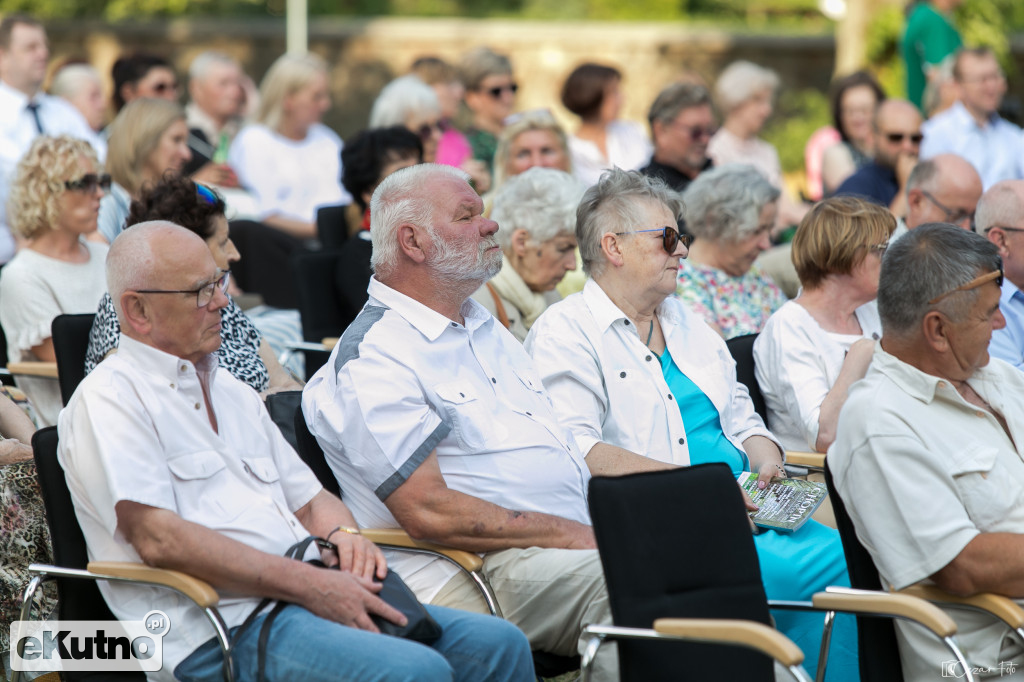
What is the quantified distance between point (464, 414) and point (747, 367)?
1.50 m

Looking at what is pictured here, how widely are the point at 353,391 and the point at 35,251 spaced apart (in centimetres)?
236

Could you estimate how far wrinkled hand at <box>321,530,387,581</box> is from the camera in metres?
3.01

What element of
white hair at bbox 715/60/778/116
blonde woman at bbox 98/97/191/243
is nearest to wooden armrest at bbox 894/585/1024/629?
blonde woman at bbox 98/97/191/243

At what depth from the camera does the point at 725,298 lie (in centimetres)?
514

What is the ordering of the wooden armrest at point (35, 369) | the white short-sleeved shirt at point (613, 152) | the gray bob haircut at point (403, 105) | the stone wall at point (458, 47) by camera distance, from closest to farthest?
the wooden armrest at point (35, 369)
the gray bob haircut at point (403, 105)
the white short-sleeved shirt at point (613, 152)
the stone wall at point (458, 47)

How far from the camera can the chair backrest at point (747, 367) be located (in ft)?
14.5

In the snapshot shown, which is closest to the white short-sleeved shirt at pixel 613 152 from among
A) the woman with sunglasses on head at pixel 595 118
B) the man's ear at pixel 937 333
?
the woman with sunglasses on head at pixel 595 118

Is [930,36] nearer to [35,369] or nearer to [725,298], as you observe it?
[725,298]

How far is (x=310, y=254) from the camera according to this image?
18.1ft

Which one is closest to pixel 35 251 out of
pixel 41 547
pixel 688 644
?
pixel 41 547

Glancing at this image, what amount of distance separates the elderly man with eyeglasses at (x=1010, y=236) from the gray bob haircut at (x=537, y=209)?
1649mm

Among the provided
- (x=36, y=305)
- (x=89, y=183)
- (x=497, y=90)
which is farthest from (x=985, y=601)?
(x=497, y=90)

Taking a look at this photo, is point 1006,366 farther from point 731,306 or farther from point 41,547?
point 41,547

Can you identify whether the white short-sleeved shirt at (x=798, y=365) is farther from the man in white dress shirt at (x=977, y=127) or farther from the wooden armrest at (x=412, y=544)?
the man in white dress shirt at (x=977, y=127)
